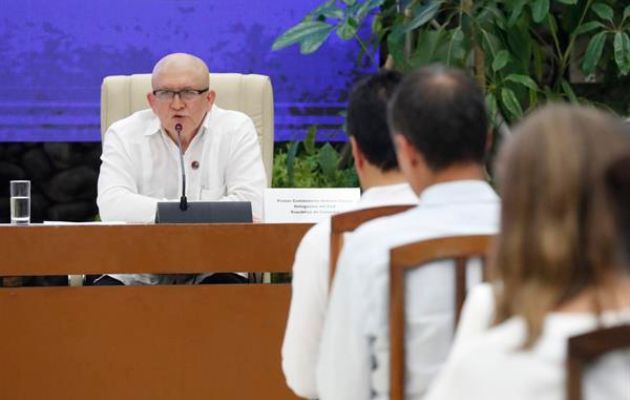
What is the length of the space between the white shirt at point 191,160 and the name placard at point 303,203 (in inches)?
27.6

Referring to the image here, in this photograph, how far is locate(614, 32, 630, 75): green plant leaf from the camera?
5023mm

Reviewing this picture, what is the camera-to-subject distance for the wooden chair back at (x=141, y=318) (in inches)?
130

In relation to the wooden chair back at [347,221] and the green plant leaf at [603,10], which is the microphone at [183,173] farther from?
the green plant leaf at [603,10]

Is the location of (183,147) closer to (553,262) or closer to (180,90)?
(180,90)

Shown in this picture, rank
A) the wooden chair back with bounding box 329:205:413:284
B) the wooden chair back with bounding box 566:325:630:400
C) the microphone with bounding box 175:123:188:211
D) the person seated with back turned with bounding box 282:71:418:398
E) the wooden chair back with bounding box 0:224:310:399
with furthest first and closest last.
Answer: the microphone with bounding box 175:123:188:211
the wooden chair back with bounding box 0:224:310:399
the person seated with back turned with bounding box 282:71:418:398
the wooden chair back with bounding box 329:205:413:284
the wooden chair back with bounding box 566:325:630:400

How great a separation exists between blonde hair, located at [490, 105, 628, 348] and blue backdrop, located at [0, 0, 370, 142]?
4.42 m

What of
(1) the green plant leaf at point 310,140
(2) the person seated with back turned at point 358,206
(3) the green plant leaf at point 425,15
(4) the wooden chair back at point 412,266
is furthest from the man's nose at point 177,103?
(4) the wooden chair back at point 412,266

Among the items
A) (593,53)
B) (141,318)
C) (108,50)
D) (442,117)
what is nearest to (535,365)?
(442,117)

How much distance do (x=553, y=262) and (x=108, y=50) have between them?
Result: 460 cm

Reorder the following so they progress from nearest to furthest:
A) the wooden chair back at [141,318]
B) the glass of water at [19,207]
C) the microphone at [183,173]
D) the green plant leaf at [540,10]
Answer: the wooden chair back at [141,318]
the microphone at [183,173]
the glass of water at [19,207]
the green plant leaf at [540,10]

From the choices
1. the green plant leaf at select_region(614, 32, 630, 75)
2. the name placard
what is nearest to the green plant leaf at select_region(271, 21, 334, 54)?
the green plant leaf at select_region(614, 32, 630, 75)

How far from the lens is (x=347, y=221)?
2.08 metres

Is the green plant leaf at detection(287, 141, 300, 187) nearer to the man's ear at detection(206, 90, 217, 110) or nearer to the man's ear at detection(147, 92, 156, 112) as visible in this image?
the man's ear at detection(206, 90, 217, 110)

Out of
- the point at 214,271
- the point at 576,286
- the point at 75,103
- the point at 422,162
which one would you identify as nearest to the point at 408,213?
the point at 422,162
